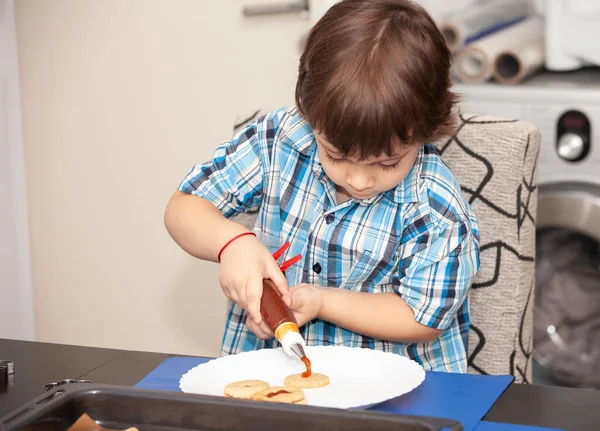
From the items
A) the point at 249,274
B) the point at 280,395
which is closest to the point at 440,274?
the point at 249,274

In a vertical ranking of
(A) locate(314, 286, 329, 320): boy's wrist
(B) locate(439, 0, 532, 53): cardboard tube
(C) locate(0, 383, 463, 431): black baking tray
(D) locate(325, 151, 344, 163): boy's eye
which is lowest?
(C) locate(0, 383, 463, 431): black baking tray

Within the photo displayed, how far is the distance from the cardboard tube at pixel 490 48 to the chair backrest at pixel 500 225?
0.60 meters

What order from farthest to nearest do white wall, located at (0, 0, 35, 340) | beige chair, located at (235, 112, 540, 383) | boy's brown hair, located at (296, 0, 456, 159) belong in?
white wall, located at (0, 0, 35, 340) → beige chair, located at (235, 112, 540, 383) → boy's brown hair, located at (296, 0, 456, 159)

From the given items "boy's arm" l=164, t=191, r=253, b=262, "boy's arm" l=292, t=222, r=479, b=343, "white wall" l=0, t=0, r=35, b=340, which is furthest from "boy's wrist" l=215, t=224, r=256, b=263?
"white wall" l=0, t=0, r=35, b=340

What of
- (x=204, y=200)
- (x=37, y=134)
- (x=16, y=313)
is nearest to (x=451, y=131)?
(x=204, y=200)

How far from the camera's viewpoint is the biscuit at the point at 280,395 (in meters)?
0.76

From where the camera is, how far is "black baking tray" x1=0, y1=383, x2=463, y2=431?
0.62 meters

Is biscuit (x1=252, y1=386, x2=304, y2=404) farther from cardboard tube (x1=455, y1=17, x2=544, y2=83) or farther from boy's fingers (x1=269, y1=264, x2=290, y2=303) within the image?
cardboard tube (x1=455, y1=17, x2=544, y2=83)

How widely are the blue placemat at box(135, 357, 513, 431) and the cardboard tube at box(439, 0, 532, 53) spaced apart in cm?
104

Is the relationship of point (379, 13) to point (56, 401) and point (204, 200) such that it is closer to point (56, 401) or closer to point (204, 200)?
point (204, 200)

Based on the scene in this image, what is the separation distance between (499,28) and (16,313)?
157 centimetres

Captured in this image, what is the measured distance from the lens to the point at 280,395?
0.77 m

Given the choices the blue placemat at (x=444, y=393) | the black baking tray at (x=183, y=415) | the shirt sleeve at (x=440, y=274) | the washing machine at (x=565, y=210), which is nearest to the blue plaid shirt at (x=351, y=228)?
the shirt sleeve at (x=440, y=274)

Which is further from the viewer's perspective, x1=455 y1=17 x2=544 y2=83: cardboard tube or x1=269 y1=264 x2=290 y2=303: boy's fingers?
x1=455 y1=17 x2=544 y2=83: cardboard tube
